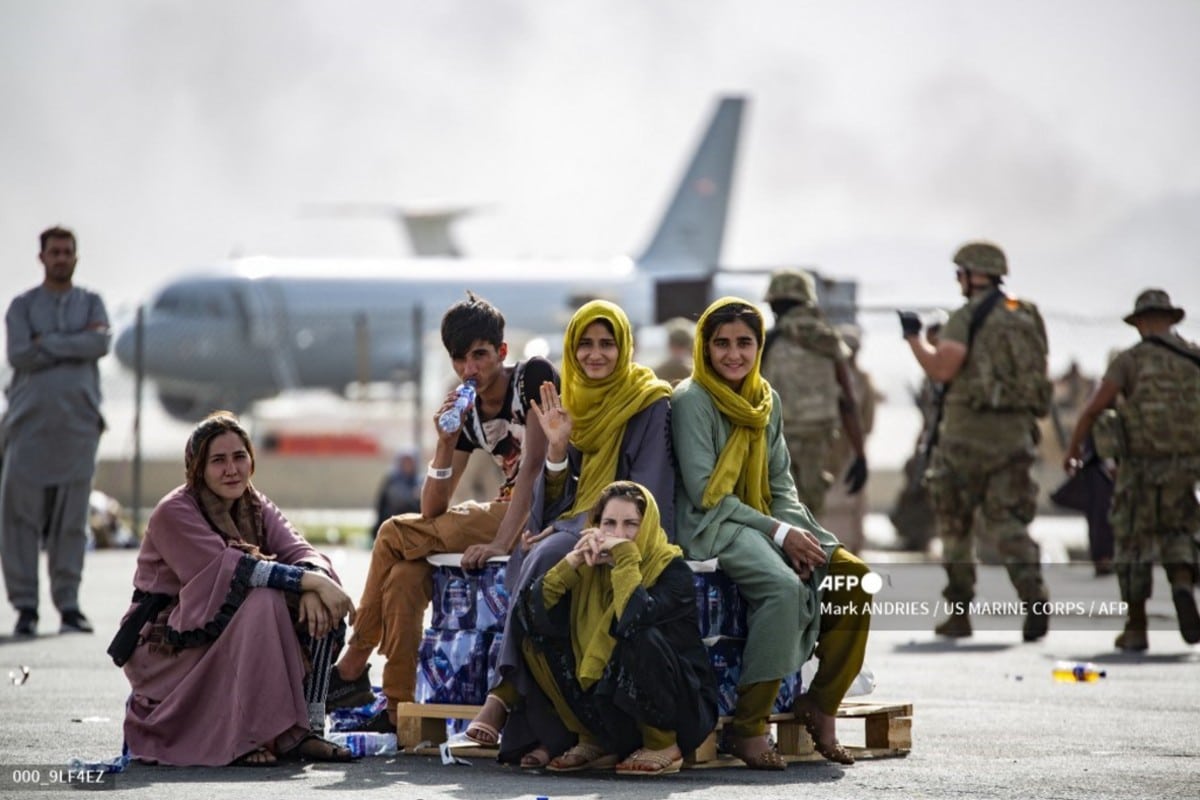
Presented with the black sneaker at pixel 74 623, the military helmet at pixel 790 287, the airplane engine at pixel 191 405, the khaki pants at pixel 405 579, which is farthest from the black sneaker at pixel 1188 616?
the airplane engine at pixel 191 405

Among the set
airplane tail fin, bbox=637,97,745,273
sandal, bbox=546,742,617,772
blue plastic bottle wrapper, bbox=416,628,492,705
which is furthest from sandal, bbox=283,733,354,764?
airplane tail fin, bbox=637,97,745,273

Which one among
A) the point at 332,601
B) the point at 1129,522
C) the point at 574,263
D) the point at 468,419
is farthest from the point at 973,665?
the point at 574,263

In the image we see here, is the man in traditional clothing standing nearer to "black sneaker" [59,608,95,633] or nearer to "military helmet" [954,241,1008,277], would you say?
"black sneaker" [59,608,95,633]

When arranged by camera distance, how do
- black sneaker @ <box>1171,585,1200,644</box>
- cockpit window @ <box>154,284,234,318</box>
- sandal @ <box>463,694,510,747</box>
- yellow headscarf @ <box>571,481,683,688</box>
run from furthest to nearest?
cockpit window @ <box>154,284,234,318</box>, black sneaker @ <box>1171,585,1200,644</box>, sandal @ <box>463,694,510,747</box>, yellow headscarf @ <box>571,481,683,688</box>

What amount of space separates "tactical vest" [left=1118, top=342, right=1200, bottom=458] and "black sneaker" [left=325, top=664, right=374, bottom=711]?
16.2 feet

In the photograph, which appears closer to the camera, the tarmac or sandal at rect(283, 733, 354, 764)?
the tarmac

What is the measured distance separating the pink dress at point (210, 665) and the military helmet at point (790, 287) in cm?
557

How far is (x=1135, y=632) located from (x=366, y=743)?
5222 millimetres

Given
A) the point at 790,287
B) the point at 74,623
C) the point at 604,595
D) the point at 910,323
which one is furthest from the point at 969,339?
the point at 604,595

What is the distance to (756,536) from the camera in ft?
21.1

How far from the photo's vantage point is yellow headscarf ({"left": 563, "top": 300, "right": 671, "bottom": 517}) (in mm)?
6527

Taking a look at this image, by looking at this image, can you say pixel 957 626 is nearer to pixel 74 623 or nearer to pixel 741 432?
pixel 74 623

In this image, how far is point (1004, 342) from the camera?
10.9 meters

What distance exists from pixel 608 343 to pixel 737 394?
0.43 metres
